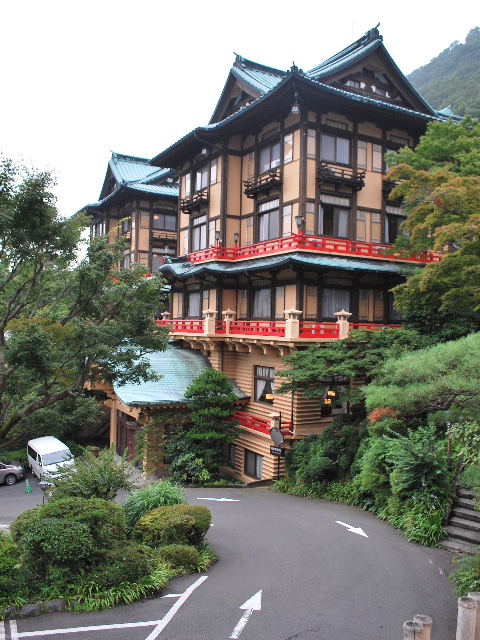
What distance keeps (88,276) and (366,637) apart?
11.3m

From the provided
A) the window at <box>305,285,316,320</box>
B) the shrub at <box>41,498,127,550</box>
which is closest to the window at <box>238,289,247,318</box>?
the window at <box>305,285,316,320</box>

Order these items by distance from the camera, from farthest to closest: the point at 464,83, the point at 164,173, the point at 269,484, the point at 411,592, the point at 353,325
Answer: the point at 464,83 < the point at 164,173 < the point at 353,325 < the point at 269,484 < the point at 411,592

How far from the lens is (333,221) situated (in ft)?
83.6

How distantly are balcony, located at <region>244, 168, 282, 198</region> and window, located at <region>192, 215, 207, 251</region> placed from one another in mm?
4415

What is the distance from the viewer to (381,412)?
1523cm

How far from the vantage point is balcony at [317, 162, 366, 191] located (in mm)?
24375

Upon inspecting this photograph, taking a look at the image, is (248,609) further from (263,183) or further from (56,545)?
(263,183)

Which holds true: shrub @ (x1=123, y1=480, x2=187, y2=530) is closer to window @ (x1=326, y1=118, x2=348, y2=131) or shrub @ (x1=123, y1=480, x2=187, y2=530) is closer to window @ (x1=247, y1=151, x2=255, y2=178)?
window @ (x1=247, y1=151, x2=255, y2=178)

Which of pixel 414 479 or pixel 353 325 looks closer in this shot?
pixel 414 479

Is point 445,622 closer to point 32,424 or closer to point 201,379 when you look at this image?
point 201,379

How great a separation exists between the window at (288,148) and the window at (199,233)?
7395mm

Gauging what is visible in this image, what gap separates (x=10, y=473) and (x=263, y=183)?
20.0 m

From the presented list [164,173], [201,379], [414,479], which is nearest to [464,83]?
[164,173]

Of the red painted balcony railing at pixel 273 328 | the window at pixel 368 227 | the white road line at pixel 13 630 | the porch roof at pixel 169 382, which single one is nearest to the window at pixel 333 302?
the red painted balcony railing at pixel 273 328
